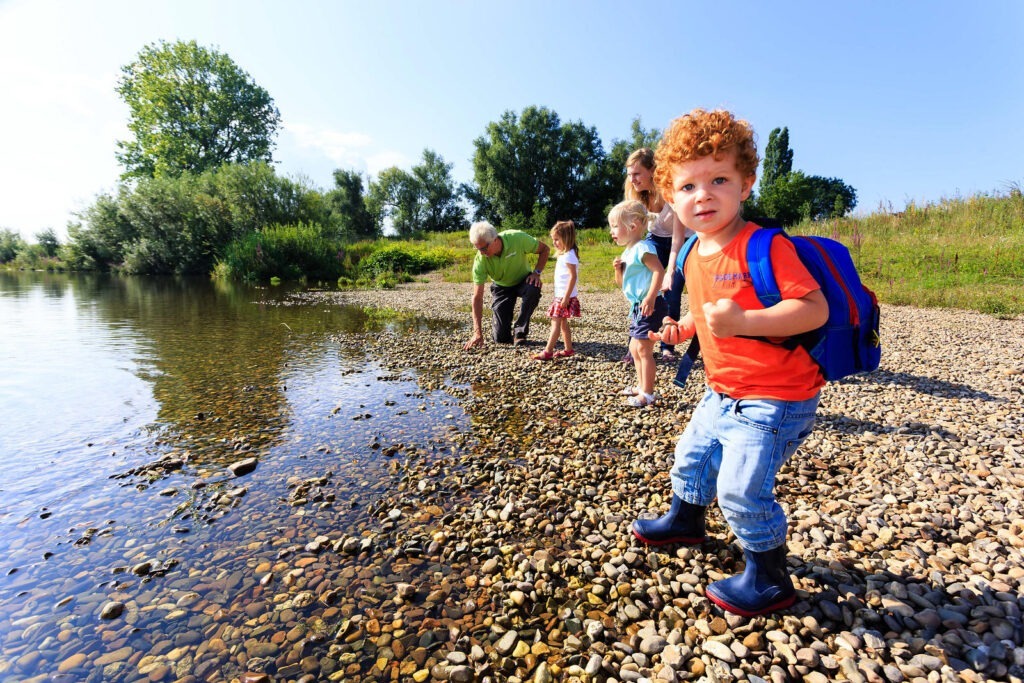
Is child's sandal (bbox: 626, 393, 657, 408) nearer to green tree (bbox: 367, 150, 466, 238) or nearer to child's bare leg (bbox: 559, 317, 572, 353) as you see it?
child's bare leg (bbox: 559, 317, 572, 353)

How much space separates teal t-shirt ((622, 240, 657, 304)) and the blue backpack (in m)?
3.44

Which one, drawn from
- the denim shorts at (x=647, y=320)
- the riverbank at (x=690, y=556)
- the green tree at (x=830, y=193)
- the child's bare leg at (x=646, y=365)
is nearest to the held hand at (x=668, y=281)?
the denim shorts at (x=647, y=320)

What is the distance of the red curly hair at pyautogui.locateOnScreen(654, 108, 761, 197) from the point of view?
6.93ft

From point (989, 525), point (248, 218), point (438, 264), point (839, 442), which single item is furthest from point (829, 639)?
point (248, 218)

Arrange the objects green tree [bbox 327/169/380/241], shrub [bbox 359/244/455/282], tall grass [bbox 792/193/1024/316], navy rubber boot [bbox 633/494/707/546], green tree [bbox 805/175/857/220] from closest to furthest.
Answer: navy rubber boot [bbox 633/494/707/546] < tall grass [bbox 792/193/1024/316] < shrub [bbox 359/244/455/282] < green tree [bbox 327/169/380/241] < green tree [bbox 805/175/857/220]

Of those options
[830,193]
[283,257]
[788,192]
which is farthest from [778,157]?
[283,257]

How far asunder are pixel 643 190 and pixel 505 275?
11.7 feet

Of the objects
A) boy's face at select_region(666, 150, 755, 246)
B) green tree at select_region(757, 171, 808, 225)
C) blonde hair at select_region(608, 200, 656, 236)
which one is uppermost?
green tree at select_region(757, 171, 808, 225)

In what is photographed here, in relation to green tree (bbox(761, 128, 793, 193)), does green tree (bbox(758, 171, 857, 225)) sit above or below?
below

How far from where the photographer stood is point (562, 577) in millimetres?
2670

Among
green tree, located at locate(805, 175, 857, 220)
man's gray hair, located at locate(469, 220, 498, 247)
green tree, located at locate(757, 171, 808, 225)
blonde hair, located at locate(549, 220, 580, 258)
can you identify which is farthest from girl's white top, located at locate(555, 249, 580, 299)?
green tree, located at locate(805, 175, 857, 220)

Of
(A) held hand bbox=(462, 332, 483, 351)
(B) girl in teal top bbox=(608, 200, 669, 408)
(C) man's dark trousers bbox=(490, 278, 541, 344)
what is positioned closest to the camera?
(B) girl in teal top bbox=(608, 200, 669, 408)

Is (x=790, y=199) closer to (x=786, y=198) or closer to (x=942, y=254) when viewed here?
(x=786, y=198)

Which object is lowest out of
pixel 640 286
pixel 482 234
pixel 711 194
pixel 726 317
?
pixel 726 317
